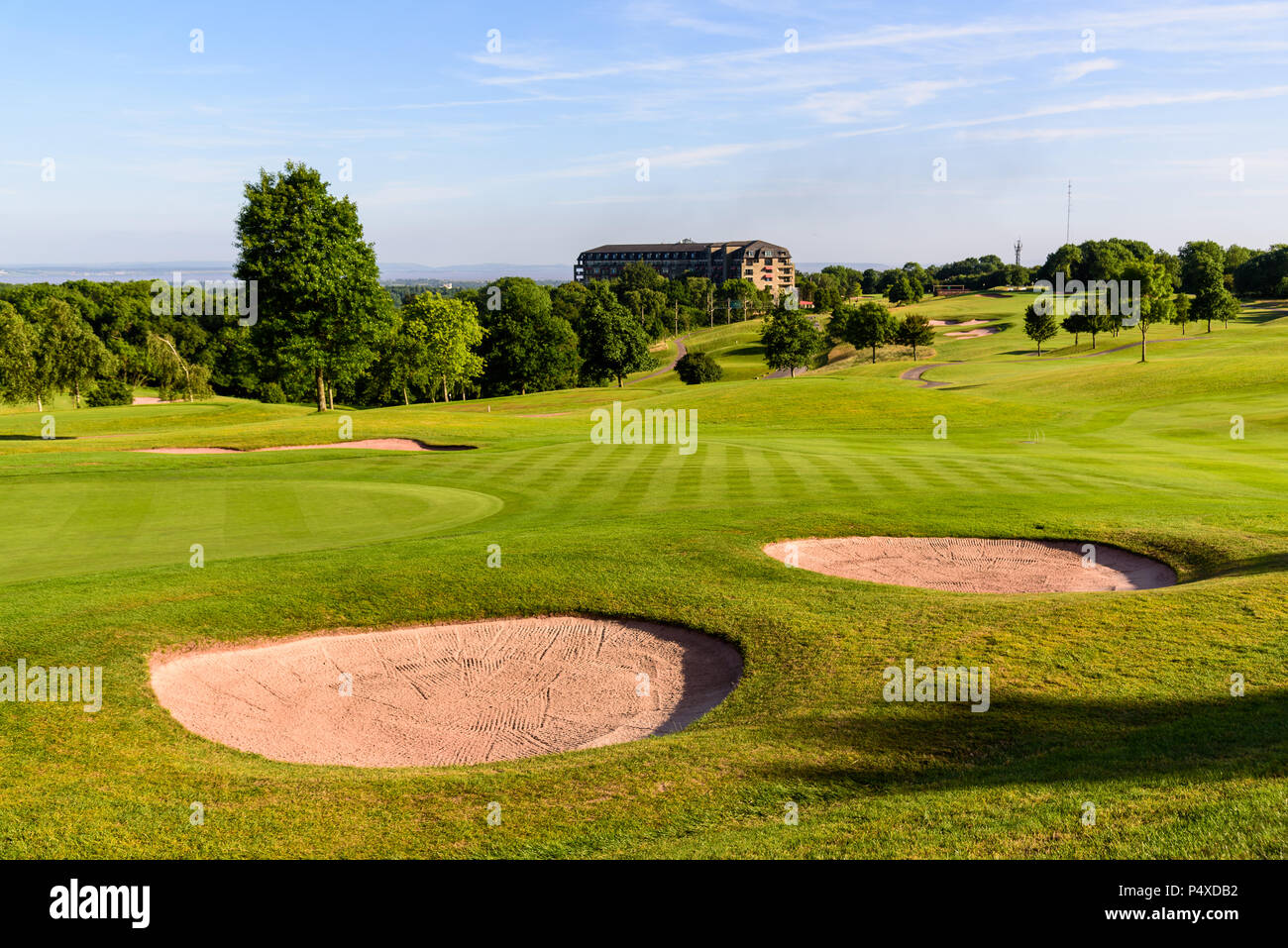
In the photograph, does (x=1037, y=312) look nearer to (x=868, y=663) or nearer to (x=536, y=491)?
(x=536, y=491)

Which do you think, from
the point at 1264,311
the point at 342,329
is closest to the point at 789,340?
the point at 342,329

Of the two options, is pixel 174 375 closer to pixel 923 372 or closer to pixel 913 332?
pixel 923 372

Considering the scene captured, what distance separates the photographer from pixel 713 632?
1269cm

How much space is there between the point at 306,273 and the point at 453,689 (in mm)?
42854

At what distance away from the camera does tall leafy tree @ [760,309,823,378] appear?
278ft

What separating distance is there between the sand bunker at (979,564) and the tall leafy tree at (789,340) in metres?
69.0

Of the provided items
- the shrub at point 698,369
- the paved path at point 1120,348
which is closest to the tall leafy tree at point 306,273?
the shrub at point 698,369

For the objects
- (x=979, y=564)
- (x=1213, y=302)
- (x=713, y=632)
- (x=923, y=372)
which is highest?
(x=1213, y=302)

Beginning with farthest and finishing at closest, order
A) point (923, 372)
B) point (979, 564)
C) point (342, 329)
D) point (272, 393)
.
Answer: point (272, 393), point (923, 372), point (342, 329), point (979, 564)

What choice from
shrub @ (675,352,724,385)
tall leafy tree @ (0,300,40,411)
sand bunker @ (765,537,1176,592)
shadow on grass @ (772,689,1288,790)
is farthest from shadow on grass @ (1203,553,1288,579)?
shrub @ (675,352,724,385)

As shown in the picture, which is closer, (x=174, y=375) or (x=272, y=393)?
(x=174, y=375)

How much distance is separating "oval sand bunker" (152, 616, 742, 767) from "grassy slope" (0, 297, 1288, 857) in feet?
1.66

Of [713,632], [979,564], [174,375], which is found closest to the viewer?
[713,632]

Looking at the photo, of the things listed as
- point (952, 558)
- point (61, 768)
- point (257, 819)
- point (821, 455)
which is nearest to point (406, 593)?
point (61, 768)
